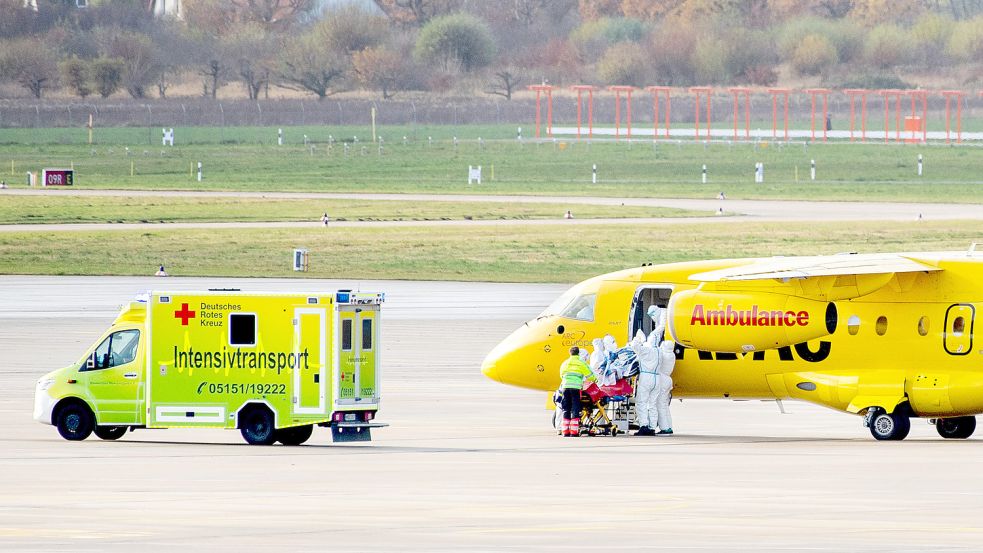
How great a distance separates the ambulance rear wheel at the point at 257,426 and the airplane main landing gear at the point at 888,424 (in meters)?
9.21

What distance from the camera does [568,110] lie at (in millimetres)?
150375

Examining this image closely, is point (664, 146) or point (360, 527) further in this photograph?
point (664, 146)

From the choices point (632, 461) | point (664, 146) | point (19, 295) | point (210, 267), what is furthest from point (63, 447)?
point (664, 146)

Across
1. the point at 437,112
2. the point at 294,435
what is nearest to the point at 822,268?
the point at 294,435

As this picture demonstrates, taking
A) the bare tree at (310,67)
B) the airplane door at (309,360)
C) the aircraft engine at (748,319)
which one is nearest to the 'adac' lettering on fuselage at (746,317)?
the aircraft engine at (748,319)

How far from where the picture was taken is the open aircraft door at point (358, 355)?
85.2ft

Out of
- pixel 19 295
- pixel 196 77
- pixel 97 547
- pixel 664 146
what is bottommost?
pixel 97 547

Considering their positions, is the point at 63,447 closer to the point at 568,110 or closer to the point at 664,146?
the point at 664,146

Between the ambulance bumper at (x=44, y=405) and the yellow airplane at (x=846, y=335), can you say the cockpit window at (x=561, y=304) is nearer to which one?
the yellow airplane at (x=846, y=335)

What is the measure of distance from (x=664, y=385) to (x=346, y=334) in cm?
527

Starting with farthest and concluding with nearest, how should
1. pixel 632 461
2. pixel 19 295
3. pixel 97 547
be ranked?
pixel 19 295 < pixel 632 461 < pixel 97 547

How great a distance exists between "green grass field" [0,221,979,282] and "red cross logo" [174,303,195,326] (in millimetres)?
32312

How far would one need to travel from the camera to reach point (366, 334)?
86.3 feet

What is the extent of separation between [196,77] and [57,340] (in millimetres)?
110552
